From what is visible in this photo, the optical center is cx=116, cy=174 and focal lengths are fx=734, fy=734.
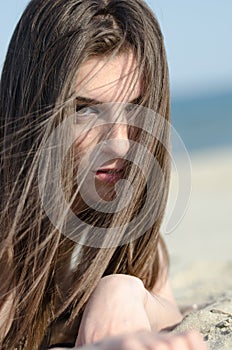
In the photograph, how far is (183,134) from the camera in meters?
20.0

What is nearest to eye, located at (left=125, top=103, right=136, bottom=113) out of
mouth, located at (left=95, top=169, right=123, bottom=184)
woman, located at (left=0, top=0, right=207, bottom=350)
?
woman, located at (left=0, top=0, right=207, bottom=350)

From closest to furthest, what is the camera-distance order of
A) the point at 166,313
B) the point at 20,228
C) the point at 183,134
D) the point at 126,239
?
the point at 20,228, the point at 126,239, the point at 166,313, the point at 183,134

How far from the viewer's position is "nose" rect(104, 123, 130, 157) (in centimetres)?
185

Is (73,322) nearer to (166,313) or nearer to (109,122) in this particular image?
(166,313)

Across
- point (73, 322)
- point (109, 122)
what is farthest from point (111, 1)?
point (73, 322)

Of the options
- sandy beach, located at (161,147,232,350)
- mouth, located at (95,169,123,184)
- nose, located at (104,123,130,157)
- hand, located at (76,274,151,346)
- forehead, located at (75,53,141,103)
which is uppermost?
forehead, located at (75,53,141,103)

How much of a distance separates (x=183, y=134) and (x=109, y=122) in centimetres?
1823

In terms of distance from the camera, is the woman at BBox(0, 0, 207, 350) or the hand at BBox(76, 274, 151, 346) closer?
the hand at BBox(76, 274, 151, 346)

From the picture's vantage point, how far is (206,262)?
405 centimetres

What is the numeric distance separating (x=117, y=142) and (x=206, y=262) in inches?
91.4

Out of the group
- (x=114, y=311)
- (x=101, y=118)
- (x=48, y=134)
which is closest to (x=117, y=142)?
(x=101, y=118)

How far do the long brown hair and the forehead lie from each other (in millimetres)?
23

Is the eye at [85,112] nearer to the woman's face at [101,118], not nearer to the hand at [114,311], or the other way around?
the woman's face at [101,118]

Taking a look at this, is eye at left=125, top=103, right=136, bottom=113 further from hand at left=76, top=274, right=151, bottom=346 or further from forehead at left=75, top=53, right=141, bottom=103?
hand at left=76, top=274, right=151, bottom=346
